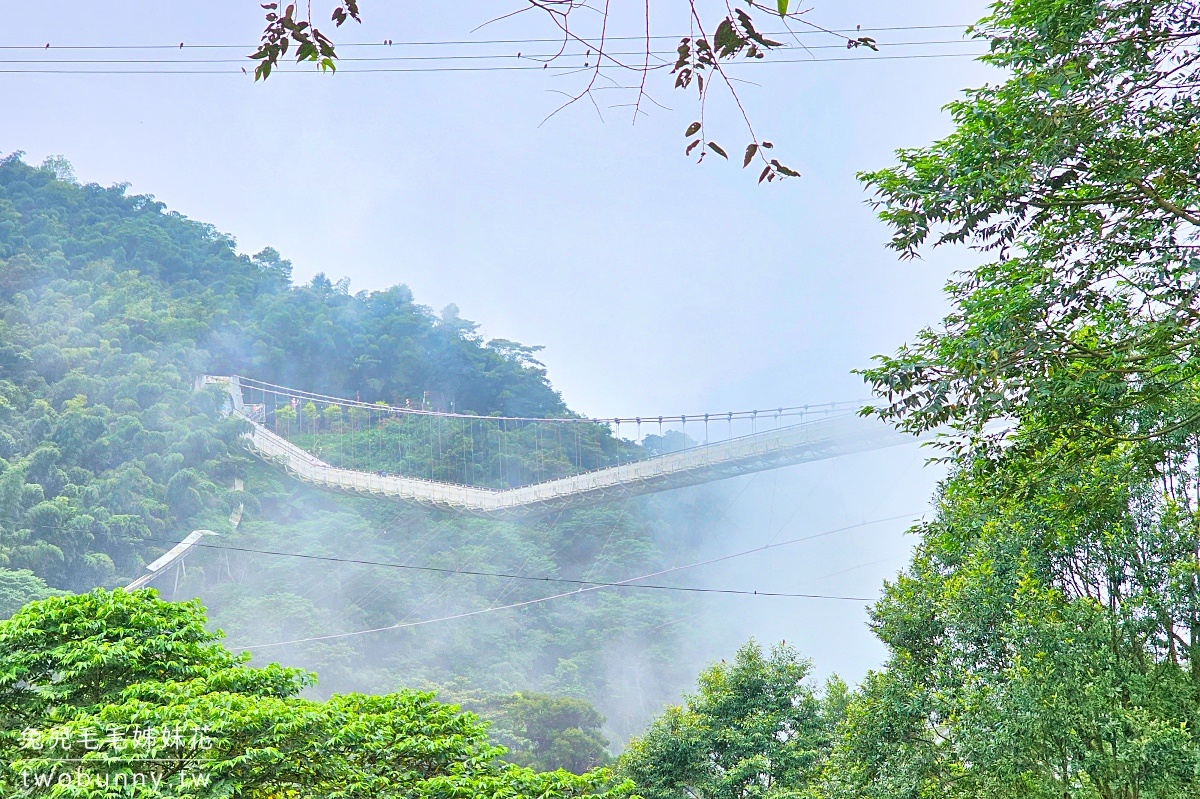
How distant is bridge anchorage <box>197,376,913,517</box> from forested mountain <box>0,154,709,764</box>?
1062mm

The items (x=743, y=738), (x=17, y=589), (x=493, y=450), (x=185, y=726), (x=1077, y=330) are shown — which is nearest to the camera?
(x=185, y=726)

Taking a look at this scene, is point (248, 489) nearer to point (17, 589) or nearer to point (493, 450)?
point (493, 450)

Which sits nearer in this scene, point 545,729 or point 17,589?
point 17,589

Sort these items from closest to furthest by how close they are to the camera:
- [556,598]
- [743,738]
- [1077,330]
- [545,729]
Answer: [1077,330]
[743,738]
[545,729]
[556,598]

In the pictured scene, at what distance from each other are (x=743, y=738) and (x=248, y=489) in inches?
624

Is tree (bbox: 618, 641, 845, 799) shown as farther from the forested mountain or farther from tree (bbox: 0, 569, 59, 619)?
Answer: tree (bbox: 0, 569, 59, 619)

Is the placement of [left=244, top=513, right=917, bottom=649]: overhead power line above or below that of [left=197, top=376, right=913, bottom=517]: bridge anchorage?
below

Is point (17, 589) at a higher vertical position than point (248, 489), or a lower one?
lower

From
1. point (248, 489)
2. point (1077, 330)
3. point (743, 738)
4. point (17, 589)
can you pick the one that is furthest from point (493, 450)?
point (1077, 330)

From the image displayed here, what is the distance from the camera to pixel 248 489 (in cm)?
2242

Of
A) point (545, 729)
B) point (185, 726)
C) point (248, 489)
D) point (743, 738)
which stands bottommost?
point (545, 729)

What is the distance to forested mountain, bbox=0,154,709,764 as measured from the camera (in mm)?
19312

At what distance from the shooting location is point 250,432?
22578 mm

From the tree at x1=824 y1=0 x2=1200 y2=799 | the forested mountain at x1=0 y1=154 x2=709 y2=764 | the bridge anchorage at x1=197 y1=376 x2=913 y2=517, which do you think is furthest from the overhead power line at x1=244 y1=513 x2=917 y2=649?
the tree at x1=824 y1=0 x2=1200 y2=799
